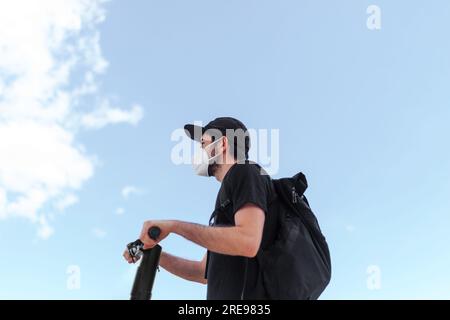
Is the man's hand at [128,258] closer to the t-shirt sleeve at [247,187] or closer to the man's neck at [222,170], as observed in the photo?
the t-shirt sleeve at [247,187]

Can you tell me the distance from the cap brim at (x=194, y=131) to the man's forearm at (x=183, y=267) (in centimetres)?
131

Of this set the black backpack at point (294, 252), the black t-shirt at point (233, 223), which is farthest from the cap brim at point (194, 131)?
the black backpack at point (294, 252)

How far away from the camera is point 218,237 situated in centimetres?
476

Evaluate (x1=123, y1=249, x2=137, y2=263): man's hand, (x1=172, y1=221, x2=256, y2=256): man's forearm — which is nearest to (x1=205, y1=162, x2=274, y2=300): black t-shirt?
(x1=172, y1=221, x2=256, y2=256): man's forearm

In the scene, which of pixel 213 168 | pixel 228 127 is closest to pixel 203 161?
pixel 213 168

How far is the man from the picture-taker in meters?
4.71

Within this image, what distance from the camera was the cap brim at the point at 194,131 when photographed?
6.12 metres

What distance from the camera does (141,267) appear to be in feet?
14.6

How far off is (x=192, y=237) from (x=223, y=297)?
24.1 inches

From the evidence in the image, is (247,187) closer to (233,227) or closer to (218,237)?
(233,227)

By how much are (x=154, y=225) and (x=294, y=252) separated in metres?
1.25

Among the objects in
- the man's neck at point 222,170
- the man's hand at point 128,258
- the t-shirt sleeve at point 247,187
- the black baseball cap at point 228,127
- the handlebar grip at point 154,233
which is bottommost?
the man's hand at point 128,258
